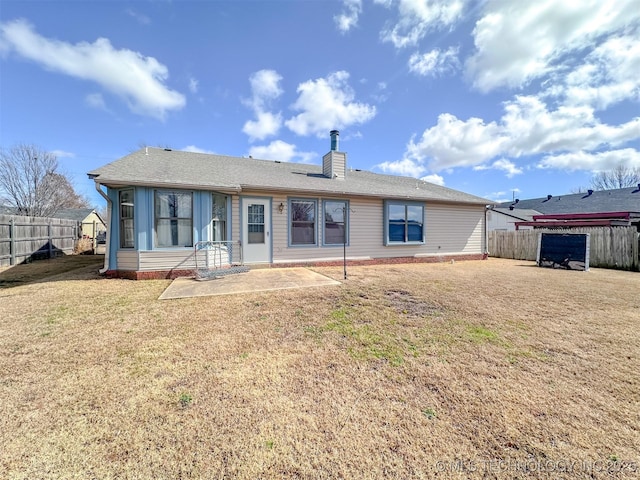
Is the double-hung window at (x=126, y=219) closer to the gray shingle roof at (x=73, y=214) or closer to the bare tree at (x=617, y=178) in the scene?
the gray shingle roof at (x=73, y=214)

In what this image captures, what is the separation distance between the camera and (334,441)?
5.73ft

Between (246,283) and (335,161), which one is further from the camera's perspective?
(335,161)

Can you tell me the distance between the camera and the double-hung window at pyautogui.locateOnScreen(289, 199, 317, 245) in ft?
28.9

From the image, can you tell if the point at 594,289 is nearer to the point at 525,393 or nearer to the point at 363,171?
the point at 525,393

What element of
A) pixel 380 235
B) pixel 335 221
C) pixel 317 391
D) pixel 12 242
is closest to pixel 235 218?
pixel 335 221

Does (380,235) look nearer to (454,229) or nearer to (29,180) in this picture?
(454,229)

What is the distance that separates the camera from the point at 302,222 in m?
8.98

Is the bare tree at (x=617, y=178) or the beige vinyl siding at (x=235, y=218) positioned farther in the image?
the bare tree at (x=617, y=178)

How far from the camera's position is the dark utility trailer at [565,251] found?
9.38 metres

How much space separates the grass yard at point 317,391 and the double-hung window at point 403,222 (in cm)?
586

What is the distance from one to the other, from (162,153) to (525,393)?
37.8ft

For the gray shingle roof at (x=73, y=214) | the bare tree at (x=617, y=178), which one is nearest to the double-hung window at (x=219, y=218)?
the gray shingle roof at (x=73, y=214)

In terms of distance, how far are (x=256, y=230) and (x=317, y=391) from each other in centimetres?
667

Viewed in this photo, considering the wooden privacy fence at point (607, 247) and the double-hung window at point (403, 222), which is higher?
the double-hung window at point (403, 222)
